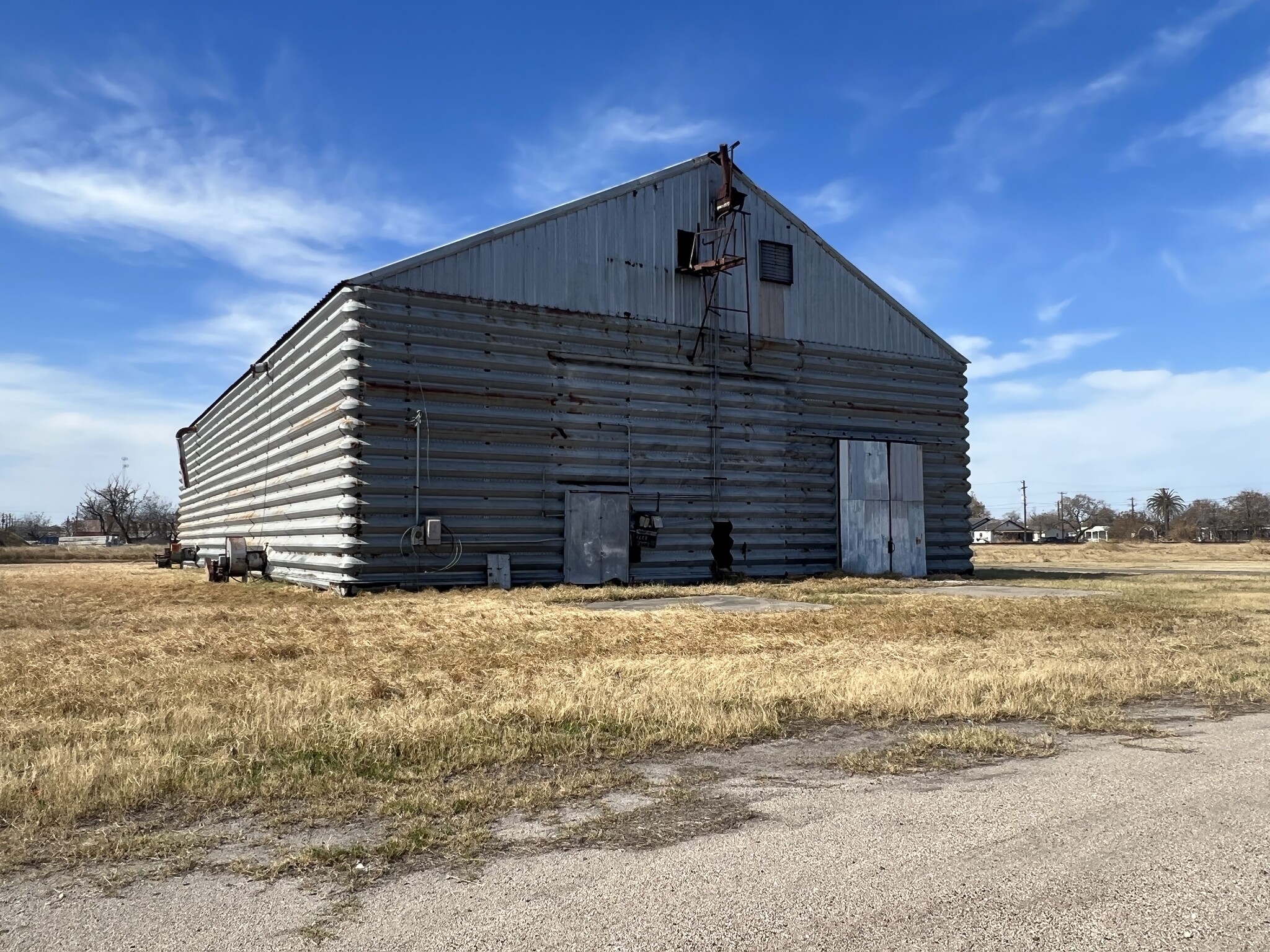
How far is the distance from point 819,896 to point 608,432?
16.9 metres

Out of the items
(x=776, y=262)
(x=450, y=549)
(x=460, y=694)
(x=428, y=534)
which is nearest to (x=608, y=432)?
(x=450, y=549)

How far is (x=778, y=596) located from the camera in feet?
58.2

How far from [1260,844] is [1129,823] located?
0.51 m

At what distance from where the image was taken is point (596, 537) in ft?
65.7

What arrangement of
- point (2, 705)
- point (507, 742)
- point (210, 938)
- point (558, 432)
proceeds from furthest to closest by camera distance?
point (558, 432) → point (2, 705) → point (507, 742) → point (210, 938)

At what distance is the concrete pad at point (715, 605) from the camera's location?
15078mm

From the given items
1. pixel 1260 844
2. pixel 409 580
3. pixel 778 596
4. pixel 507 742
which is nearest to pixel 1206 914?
pixel 1260 844

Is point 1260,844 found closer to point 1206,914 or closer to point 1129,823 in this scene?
point 1129,823

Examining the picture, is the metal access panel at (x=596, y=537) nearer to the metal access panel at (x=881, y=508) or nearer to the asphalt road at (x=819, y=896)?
the metal access panel at (x=881, y=508)

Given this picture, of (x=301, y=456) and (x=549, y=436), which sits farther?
(x=301, y=456)

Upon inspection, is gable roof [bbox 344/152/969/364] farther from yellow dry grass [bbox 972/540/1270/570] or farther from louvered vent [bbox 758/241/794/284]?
yellow dry grass [bbox 972/540/1270/570]

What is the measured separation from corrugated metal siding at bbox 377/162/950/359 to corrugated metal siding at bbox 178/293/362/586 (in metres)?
2.42

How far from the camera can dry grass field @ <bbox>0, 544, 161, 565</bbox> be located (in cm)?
4775

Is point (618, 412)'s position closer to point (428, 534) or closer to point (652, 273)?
point (652, 273)
